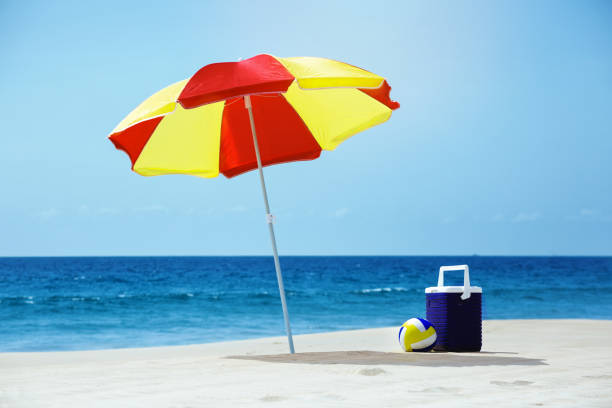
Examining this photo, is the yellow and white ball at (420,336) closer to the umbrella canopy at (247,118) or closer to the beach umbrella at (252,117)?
the beach umbrella at (252,117)

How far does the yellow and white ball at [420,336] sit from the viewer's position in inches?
231

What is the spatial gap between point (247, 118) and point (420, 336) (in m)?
2.62

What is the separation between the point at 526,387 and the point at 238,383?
1.67 m

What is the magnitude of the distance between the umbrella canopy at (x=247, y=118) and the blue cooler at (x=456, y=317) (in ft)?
5.52

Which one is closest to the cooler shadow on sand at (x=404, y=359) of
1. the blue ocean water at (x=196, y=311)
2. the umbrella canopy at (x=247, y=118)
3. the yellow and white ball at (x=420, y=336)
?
the yellow and white ball at (x=420, y=336)

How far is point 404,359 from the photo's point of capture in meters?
5.06

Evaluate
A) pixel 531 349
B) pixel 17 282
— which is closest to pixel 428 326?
pixel 531 349

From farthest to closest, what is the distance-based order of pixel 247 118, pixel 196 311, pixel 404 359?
1. pixel 196 311
2. pixel 247 118
3. pixel 404 359

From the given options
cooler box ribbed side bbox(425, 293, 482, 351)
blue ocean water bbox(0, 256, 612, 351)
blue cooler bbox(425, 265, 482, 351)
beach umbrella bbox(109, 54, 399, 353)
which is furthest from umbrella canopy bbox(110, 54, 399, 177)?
blue ocean water bbox(0, 256, 612, 351)

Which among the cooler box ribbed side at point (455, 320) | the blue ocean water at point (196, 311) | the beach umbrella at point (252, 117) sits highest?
the beach umbrella at point (252, 117)

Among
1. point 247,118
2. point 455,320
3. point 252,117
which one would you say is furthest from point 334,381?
point 247,118

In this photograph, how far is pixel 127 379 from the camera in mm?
4195

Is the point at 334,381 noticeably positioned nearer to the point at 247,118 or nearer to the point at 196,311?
the point at 247,118

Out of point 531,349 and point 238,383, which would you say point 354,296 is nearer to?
point 531,349
